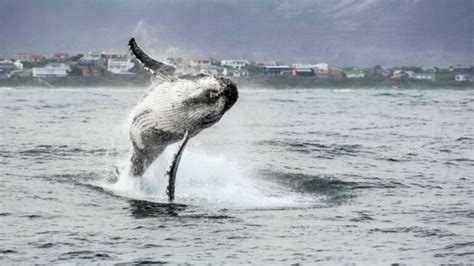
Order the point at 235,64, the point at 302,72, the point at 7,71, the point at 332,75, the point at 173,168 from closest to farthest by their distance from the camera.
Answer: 1. the point at 173,168
2. the point at 7,71
3. the point at 332,75
4. the point at 302,72
5. the point at 235,64

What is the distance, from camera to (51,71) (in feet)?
366

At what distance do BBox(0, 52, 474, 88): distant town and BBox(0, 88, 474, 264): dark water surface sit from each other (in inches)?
3177

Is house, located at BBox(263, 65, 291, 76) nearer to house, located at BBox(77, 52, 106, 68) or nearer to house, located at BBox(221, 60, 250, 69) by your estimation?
house, located at BBox(221, 60, 250, 69)

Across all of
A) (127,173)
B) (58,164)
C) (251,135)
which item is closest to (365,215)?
(127,173)

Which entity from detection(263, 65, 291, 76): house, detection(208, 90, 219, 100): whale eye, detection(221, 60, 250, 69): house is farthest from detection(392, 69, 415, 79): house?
detection(208, 90, 219, 100): whale eye

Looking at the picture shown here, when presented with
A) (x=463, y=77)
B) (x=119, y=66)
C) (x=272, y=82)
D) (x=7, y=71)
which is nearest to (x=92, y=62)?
(x=119, y=66)

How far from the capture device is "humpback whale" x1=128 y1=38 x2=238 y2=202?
11.2m

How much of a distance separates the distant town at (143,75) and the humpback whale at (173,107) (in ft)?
285

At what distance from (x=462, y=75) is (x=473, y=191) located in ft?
402

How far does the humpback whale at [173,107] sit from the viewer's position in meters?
11.2

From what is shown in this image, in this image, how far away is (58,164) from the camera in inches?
654

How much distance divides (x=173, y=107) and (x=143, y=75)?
10298cm

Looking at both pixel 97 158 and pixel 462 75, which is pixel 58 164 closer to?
pixel 97 158

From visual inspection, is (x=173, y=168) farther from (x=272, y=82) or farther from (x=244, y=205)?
(x=272, y=82)
